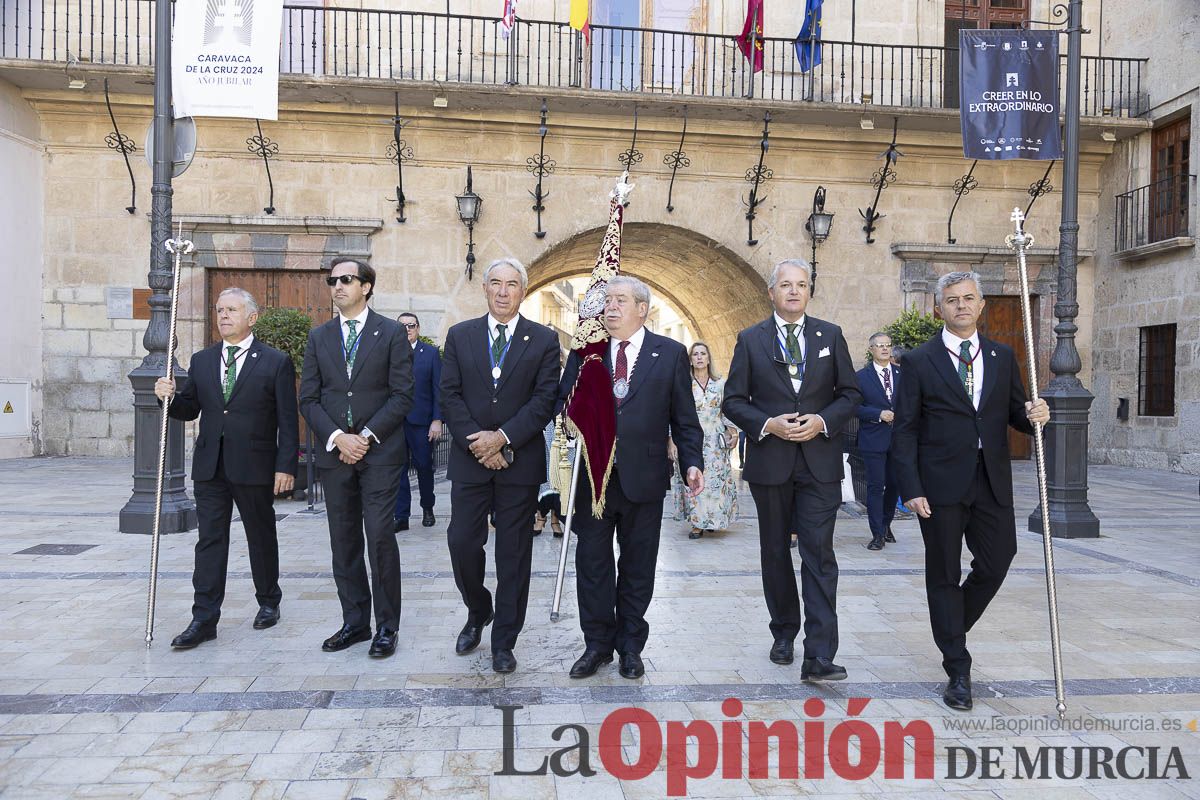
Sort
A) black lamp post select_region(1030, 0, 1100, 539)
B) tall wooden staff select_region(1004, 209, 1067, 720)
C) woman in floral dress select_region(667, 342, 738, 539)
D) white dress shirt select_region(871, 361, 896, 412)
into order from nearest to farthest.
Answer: tall wooden staff select_region(1004, 209, 1067, 720)
white dress shirt select_region(871, 361, 896, 412)
woman in floral dress select_region(667, 342, 738, 539)
black lamp post select_region(1030, 0, 1100, 539)

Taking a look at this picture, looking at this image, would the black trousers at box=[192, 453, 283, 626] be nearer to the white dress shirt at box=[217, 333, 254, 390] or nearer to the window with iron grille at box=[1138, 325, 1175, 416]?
the white dress shirt at box=[217, 333, 254, 390]

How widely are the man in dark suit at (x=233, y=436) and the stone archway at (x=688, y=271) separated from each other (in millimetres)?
9509

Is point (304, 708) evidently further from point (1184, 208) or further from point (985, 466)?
point (1184, 208)

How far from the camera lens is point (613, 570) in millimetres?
4379

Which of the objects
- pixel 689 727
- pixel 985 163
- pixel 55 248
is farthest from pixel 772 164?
pixel 689 727

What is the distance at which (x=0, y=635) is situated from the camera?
15.8 ft

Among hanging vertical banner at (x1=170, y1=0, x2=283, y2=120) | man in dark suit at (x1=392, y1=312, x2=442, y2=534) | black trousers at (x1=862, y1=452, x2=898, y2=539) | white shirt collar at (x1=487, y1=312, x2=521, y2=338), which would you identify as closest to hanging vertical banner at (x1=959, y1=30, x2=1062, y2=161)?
black trousers at (x1=862, y1=452, x2=898, y2=539)

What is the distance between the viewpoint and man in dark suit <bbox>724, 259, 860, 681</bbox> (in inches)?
171

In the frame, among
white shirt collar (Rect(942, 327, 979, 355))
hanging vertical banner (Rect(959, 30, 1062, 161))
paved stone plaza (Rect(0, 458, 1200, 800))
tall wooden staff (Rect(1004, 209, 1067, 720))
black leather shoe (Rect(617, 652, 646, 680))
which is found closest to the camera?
paved stone plaza (Rect(0, 458, 1200, 800))

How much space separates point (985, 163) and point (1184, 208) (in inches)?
122

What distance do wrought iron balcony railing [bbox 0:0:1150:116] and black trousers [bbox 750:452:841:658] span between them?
10538 millimetres

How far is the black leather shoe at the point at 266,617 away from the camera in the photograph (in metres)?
5.04

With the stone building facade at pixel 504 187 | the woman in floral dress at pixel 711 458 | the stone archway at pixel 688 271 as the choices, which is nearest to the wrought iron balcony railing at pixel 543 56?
the stone building facade at pixel 504 187

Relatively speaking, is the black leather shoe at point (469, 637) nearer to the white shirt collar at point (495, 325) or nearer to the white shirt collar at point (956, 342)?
the white shirt collar at point (495, 325)
